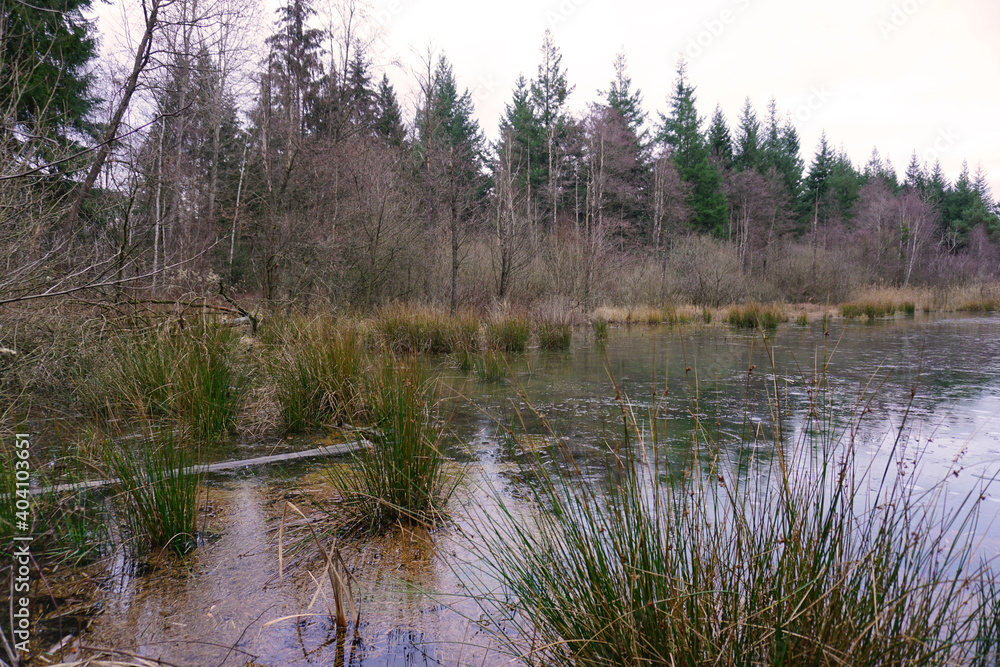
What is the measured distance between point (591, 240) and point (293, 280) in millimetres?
7381

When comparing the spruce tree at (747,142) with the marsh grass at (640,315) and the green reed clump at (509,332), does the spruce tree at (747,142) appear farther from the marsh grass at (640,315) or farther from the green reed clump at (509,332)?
the green reed clump at (509,332)

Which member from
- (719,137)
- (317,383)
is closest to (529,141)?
(719,137)

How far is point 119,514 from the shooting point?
263 cm

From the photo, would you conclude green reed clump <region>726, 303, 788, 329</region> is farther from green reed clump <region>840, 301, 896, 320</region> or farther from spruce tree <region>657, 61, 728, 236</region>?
spruce tree <region>657, 61, 728, 236</region>

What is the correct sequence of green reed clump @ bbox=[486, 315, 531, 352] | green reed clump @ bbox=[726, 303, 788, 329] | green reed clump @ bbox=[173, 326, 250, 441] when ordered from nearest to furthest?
green reed clump @ bbox=[173, 326, 250, 441] < green reed clump @ bbox=[486, 315, 531, 352] < green reed clump @ bbox=[726, 303, 788, 329]

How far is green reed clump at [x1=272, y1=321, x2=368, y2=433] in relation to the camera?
4.63 meters

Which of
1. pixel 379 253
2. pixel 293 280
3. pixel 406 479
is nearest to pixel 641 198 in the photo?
pixel 379 253

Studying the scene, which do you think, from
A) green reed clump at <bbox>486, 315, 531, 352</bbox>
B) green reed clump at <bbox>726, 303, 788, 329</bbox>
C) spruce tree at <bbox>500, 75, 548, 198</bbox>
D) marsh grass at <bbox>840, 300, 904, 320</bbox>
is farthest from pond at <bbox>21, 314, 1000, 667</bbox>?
spruce tree at <bbox>500, 75, 548, 198</bbox>

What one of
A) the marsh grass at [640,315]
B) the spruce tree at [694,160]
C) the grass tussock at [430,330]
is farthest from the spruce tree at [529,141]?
the grass tussock at [430,330]

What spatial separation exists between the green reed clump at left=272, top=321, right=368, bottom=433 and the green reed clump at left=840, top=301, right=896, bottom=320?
19.0m

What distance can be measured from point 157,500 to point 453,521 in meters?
1.31

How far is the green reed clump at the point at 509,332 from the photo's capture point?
32.1ft

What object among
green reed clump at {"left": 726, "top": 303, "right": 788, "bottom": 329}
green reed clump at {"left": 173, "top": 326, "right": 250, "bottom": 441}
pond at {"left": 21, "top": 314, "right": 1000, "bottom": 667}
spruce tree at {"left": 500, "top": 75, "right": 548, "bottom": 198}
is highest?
spruce tree at {"left": 500, "top": 75, "right": 548, "bottom": 198}

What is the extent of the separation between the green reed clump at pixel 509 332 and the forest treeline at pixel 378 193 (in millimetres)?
2928
